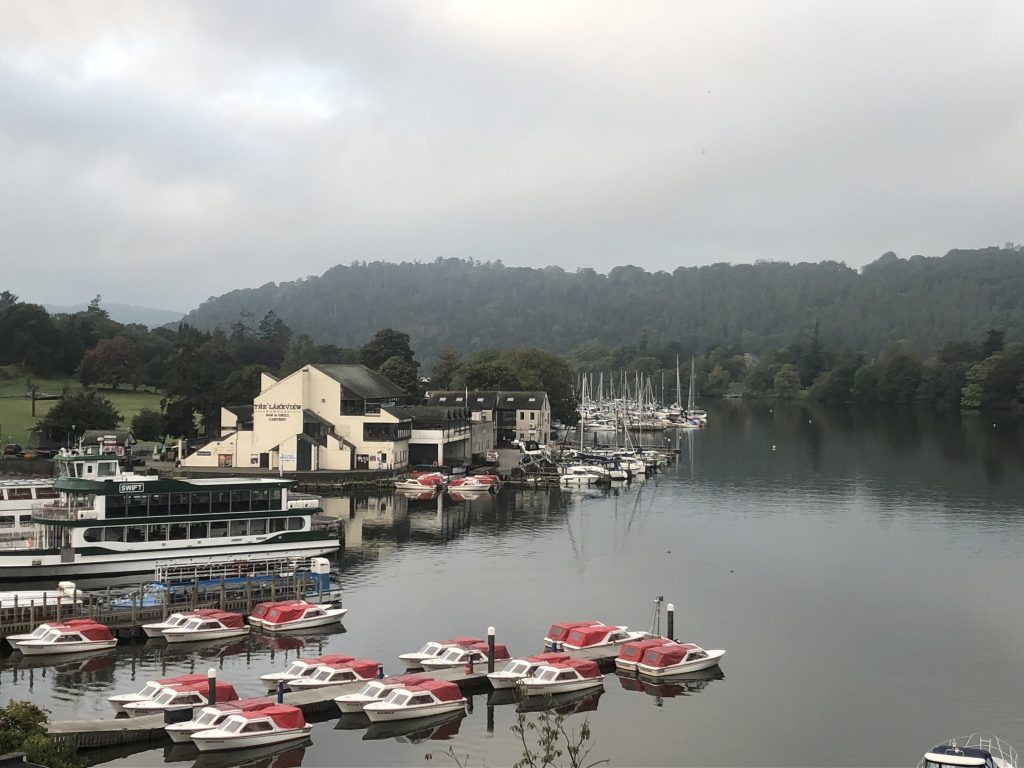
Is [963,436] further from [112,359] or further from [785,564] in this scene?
[112,359]

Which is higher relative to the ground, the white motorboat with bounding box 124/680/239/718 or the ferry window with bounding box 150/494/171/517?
the ferry window with bounding box 150/494/171/517

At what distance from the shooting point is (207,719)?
27516 millimetres

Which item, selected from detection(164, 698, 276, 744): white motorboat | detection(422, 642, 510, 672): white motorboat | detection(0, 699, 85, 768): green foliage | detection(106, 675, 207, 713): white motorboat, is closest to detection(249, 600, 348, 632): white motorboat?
detection(422, 642, 510, 672): white motorboat

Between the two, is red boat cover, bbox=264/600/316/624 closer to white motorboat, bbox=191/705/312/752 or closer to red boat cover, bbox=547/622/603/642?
red boat cover, bbox=547/622/603/642

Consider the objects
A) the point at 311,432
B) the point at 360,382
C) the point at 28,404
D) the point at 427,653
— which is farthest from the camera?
the point at 28,404

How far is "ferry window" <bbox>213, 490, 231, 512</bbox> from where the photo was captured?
4697cm

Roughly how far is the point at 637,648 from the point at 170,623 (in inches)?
584

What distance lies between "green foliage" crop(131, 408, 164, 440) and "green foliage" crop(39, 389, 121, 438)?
5283 millimetres

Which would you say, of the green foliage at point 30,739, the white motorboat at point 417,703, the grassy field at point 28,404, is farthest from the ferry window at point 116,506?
the grassy field at point 28,404

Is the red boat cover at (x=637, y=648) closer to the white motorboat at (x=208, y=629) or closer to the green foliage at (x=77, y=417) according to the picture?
the white motorboat at (x=208, y=629)

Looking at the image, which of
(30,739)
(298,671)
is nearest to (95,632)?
(298,671)

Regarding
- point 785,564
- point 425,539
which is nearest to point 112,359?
point 425,539

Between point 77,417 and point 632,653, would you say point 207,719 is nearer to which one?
point 632,653

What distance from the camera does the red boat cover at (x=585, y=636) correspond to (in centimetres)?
3525
